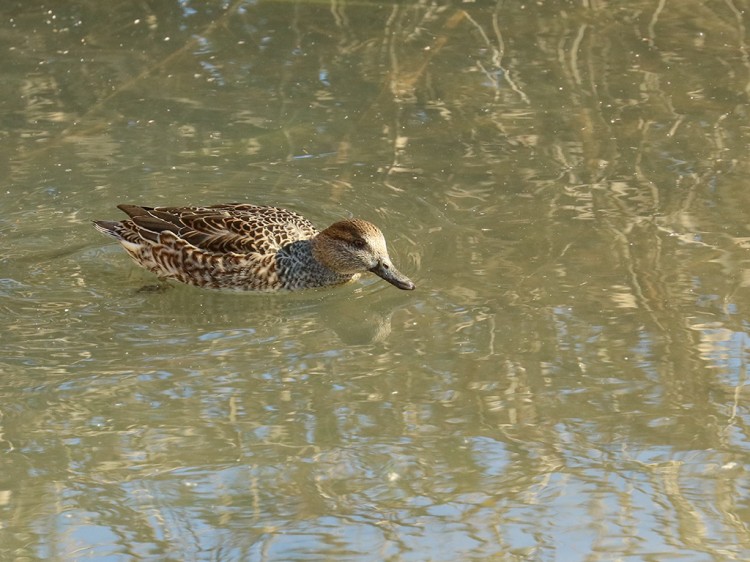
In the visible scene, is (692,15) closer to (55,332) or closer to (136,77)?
(136,77)

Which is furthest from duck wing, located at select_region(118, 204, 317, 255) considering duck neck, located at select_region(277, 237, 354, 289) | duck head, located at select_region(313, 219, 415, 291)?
duck head, located at select_region(313, 219, 415, 291)

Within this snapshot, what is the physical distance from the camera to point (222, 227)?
7.80 meters

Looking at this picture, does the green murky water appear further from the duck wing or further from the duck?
the duck wing

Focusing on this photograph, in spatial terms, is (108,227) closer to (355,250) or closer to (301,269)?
(301,269)

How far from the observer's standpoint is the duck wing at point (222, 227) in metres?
7.77

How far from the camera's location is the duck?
25.1 feet

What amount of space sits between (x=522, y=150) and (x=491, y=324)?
2.30 metres

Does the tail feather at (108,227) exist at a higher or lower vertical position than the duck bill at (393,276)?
higher

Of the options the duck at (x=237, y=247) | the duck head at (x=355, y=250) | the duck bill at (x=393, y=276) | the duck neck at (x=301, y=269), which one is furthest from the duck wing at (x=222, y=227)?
the duck bill at (x=393, y=276)

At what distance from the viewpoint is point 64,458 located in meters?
5.75

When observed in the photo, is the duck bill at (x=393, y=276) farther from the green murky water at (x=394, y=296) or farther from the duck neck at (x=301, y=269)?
the duck neck at (x=301, y=269)

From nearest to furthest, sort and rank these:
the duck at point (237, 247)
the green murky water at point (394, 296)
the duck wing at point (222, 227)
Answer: the green murky water at point (394, 296) → the duck at point (237, 247) → the duck wing at point (222, 227)

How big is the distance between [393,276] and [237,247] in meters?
1.01

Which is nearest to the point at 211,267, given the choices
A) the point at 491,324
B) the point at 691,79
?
the point at 491,324
